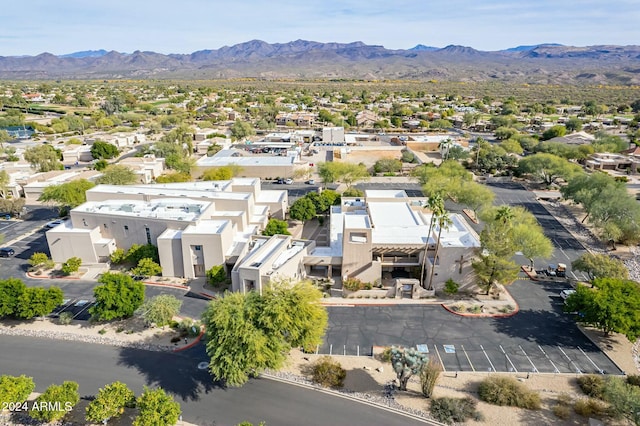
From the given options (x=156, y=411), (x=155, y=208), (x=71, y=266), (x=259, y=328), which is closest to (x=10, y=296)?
(x=71, y=266)

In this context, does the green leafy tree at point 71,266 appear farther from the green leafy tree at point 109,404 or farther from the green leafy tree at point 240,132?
the green leafy tree at point 240,132

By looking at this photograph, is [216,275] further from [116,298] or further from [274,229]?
[274,229]

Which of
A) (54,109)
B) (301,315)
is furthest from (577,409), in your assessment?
(54,109)

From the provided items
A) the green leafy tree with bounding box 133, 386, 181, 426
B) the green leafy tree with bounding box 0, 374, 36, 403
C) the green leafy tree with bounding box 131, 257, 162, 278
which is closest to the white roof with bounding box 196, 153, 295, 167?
the green leafy tree with bounding box 131, 257, 162, 278

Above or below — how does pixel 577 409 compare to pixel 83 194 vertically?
below

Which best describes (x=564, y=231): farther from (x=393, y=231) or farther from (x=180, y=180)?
(x=180, y=180)

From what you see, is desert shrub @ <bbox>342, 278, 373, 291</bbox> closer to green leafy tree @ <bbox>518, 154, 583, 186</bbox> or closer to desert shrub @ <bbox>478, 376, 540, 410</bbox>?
desert shrub @ <bbox>478, 376, 540, 410</bbox>

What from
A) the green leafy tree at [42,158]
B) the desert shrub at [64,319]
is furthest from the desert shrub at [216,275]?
the green leafy tree at [42,158]
